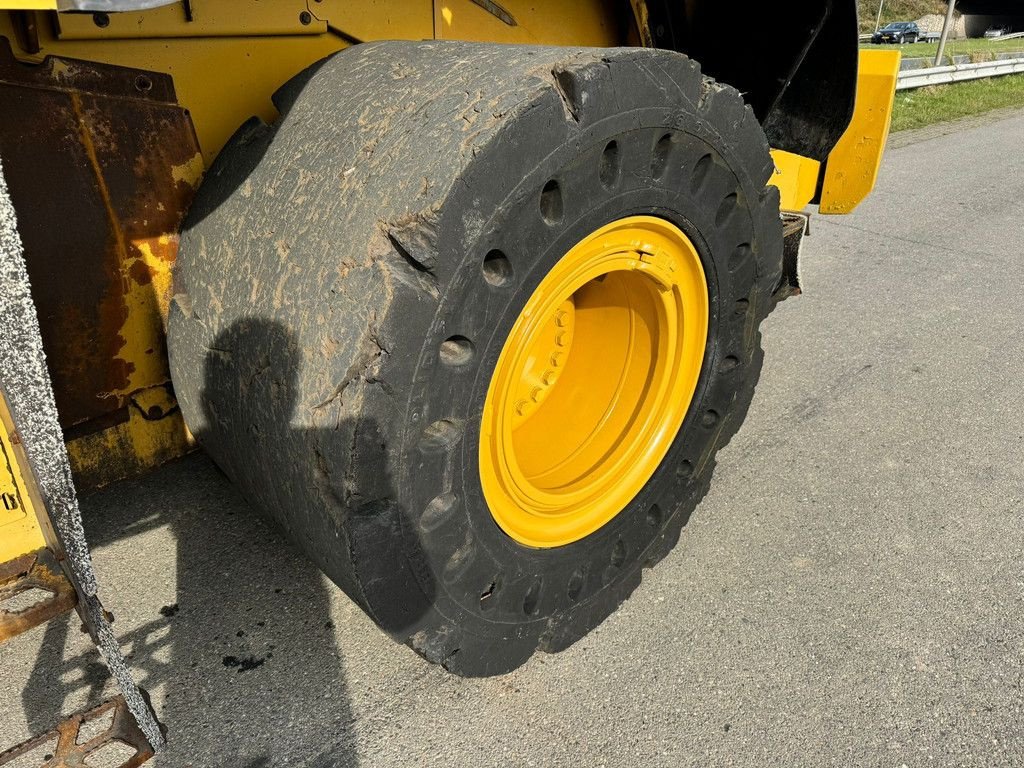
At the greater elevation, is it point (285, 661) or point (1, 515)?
point (1, 515)

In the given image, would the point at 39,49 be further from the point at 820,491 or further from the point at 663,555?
the point at 820,491

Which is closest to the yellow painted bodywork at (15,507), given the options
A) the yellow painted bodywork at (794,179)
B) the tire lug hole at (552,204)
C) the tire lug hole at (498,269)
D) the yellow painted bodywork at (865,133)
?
the tire lug hole at (498,269)

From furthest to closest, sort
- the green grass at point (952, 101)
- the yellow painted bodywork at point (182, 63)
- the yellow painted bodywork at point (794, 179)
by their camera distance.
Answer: the green grass at point (952, 101), the yellow painted bodywork at point (794, 179), the yellow painted bodywork at point (182, 63)

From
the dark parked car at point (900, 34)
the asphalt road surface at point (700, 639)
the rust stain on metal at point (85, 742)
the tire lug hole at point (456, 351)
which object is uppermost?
the tire lug hole at point (456, 351)

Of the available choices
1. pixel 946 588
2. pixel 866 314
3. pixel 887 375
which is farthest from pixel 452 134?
pixel 866 314

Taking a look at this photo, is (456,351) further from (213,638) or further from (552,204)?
(213,638)

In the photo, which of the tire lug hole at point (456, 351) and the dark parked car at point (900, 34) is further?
the dark parked car at point (900, 34)

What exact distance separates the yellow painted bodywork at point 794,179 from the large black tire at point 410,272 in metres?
1.29

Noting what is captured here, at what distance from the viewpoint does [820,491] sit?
2.87 meters

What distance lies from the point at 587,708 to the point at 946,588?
1210mm

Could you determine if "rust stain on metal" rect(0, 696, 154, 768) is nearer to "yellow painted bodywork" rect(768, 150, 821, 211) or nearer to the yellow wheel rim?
the yellow wheel rim

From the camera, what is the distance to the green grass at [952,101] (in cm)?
1048

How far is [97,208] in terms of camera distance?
1.62m

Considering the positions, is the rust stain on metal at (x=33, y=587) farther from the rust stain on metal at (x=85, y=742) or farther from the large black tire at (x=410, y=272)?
the large black tire at (x=410, y=272)
